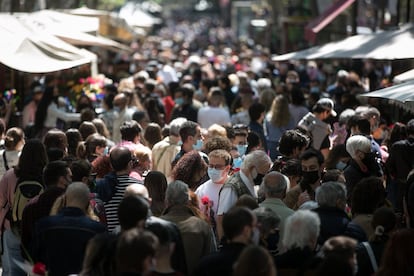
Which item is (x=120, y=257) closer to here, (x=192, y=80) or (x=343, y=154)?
(x=343, y=154)

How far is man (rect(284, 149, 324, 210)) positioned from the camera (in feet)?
29.8

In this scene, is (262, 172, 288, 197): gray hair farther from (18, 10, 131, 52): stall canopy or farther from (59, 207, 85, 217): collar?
(18, 10, 131, 52): stall canopy

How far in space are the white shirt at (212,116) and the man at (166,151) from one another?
3332 millimetres

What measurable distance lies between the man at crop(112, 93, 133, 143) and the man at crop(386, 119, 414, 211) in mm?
5102

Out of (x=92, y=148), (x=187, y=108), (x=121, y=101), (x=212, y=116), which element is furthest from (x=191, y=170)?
(x=187, y=108)

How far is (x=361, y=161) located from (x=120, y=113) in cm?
568

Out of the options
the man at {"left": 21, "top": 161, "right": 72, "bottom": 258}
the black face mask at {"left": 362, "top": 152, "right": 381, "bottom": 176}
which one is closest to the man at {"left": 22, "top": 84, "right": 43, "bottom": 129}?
the black face mask at {"left": 362, "top": 152, "right": 381, "bottom": 176}

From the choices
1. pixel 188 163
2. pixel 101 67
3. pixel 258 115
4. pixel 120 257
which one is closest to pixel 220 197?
pixel 188 163

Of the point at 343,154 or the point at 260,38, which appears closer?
the point at 343,154

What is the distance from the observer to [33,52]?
14.9 metres

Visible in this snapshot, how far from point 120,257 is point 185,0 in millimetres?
161774

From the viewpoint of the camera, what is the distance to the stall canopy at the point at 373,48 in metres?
14.5

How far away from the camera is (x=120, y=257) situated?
20.8 ft

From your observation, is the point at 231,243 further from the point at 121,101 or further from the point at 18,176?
the point at 121,101
